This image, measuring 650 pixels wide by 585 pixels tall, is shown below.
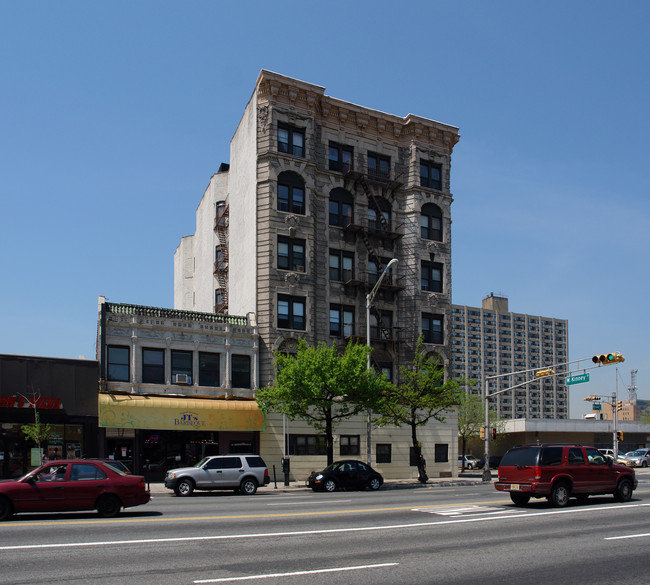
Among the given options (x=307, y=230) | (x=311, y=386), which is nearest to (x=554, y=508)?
(x=311, y=386)

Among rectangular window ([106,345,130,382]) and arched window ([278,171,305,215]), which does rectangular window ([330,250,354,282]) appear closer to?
arched window ([278,171,305,215])

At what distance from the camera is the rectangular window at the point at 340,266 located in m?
45.4

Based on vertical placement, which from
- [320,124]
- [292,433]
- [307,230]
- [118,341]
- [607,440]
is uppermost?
[320,124]

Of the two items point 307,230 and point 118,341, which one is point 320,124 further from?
point 118,341

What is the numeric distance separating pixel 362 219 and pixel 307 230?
4469mm

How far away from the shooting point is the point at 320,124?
4591cm

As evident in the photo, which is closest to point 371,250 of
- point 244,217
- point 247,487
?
point 244,217

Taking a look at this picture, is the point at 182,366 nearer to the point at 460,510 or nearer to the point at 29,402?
the point at 29,402

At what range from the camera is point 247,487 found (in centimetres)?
3012

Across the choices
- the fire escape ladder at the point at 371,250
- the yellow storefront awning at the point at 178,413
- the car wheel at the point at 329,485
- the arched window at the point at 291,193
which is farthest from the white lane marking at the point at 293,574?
the fire escape ladder at the point at 371,250

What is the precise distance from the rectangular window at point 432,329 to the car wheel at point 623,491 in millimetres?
25668

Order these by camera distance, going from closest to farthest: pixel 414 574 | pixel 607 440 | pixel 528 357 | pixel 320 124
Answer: pixel 414 574, pixel 320 124, pixel 607 440, pixel 528 357

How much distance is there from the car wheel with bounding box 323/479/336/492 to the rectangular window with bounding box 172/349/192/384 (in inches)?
459

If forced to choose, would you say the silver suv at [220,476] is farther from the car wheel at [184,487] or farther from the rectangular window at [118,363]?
the rectangular window at [118,363]
